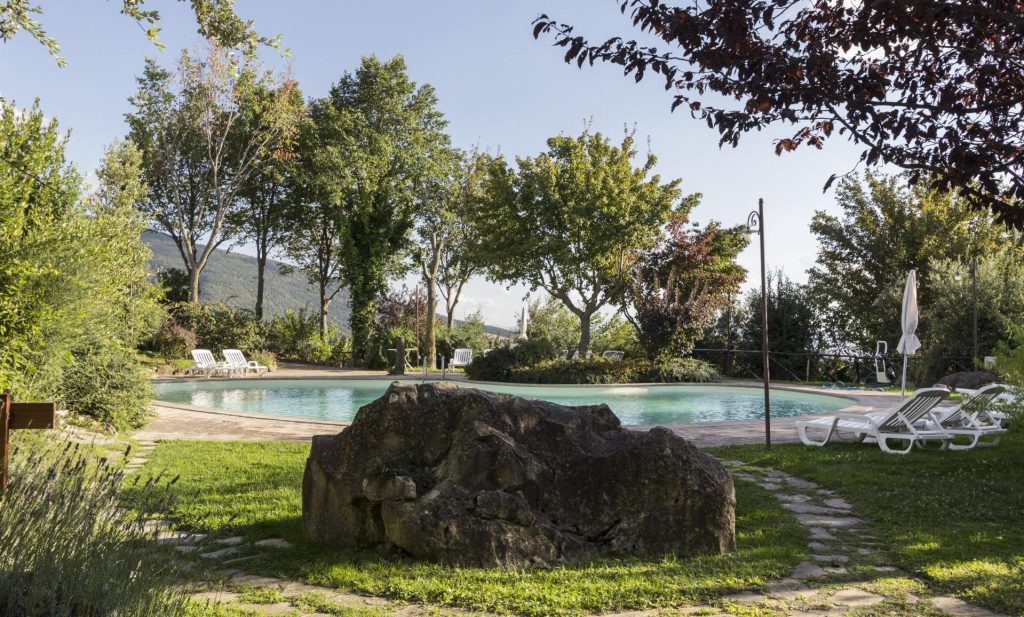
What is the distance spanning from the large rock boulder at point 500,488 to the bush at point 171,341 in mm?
17948

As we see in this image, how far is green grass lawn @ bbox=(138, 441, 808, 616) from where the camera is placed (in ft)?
11.3

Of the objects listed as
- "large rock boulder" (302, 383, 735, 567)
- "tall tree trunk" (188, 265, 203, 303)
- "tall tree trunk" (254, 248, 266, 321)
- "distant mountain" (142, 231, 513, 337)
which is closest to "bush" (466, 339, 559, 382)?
"tall tree trunk" (188, 265, 203, 303)

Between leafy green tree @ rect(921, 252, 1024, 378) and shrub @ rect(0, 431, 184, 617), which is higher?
leafy green tree @ rect(921, 252, 1024, 378)

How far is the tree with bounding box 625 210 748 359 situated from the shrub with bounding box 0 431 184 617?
17586 millimetres

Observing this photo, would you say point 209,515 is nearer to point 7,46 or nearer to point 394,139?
point 7,46

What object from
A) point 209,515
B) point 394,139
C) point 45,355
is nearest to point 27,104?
point 45,355

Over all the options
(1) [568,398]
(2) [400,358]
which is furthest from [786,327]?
(2) [400,358]

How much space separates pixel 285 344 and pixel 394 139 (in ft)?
27.7

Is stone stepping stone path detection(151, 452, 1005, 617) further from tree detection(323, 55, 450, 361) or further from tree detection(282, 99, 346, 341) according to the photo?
tree detection(282, 99, 346, 341)

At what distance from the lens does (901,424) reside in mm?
8172

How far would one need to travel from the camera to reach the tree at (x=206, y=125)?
79.0 ft

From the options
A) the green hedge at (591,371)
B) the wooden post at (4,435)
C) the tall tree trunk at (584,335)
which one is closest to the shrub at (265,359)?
the green hedge at (591,371)

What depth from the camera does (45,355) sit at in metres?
7.30

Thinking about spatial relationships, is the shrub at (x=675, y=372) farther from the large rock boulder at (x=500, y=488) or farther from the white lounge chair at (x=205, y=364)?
the large rock boulder at (x=500, y=488)
